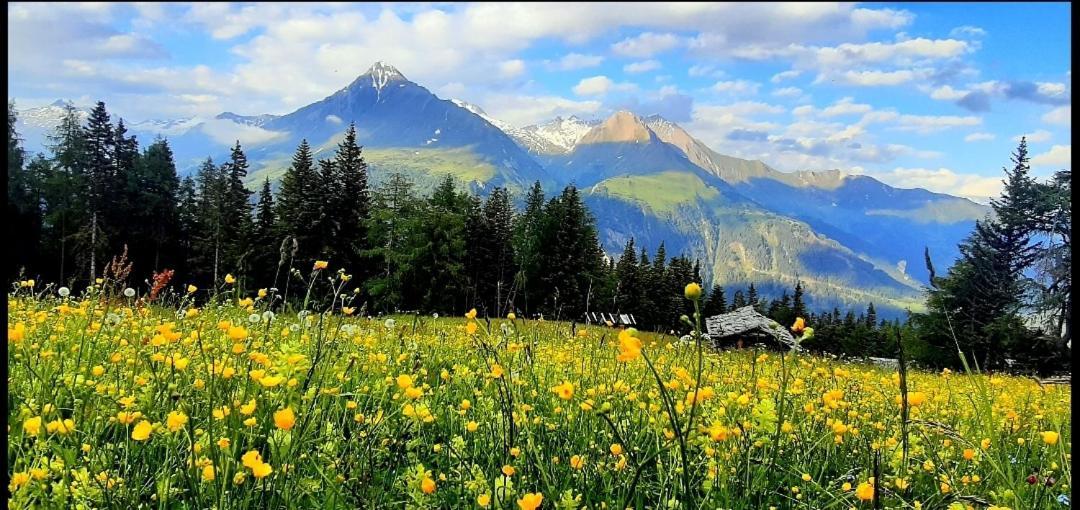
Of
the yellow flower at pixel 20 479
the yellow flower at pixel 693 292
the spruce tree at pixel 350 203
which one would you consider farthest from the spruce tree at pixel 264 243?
the yellow flower at pixel 693 292

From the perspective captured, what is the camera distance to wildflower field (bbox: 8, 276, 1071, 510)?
2.09 m

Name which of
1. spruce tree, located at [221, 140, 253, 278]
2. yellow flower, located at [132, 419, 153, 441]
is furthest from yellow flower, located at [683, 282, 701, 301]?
spruce tree, located at [221, 140, 253, 278]

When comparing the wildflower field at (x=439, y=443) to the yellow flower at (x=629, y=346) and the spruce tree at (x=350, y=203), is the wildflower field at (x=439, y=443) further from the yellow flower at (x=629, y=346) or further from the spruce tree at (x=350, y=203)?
the spruce tree at (x=350, y=203)

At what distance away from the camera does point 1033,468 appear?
348cm

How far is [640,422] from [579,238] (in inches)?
1973

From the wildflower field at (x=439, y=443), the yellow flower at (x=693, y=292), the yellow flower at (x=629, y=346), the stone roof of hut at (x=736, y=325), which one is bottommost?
the stone roof of hut at (x=736, y=325)

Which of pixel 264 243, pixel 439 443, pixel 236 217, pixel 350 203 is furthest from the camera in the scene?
pixel 236 217

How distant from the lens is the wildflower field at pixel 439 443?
2090 mm

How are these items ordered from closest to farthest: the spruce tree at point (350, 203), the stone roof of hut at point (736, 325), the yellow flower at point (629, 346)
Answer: the yellow flower at point (629, 346) → the stone roof of hut at point (736, 325) → the spruce tree at point (350, 203)

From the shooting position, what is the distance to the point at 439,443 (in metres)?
3.16

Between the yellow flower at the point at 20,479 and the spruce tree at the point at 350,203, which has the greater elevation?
the spruce tree at the point at 350,203

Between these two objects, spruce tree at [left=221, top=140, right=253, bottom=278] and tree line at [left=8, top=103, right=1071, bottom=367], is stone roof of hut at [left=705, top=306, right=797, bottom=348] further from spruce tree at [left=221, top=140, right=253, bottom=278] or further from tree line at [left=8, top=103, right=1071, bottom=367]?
spruce tree at [left=221, top=140, right=253, bottom=278]

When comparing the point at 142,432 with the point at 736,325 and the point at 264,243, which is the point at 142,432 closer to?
the point at 736,325

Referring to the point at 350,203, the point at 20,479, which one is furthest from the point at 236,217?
the point at 20,479
